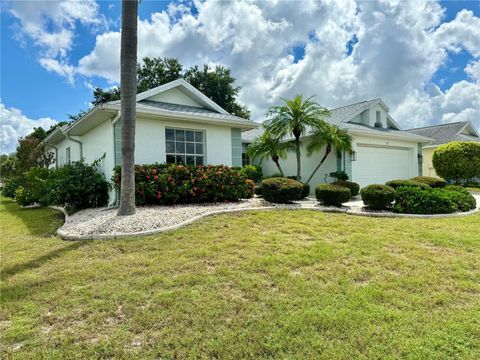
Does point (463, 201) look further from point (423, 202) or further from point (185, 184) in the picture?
point (185, 184)

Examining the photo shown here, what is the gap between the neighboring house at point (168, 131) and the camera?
31.6 ft

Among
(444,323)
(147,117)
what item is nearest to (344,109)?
(147,117)

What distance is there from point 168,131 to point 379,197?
7.47m

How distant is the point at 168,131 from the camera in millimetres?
10336

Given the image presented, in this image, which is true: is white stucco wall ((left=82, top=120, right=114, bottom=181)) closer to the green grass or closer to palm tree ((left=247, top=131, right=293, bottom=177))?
the green grass

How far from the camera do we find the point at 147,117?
9.71 metres

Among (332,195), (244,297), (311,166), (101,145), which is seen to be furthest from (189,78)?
(244,297)

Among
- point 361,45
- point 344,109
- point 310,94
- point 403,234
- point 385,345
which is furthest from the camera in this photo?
point 344,109

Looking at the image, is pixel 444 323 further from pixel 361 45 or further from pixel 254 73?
pixel 254 73

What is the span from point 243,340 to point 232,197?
7.60 meters

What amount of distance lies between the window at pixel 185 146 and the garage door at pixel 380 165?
791 centimetres

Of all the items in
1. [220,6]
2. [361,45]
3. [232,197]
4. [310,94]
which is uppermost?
[220,6]

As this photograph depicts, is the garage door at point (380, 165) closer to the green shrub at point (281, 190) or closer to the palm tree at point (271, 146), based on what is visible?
the palm tree at point (271, 146)

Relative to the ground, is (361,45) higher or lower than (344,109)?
higher
